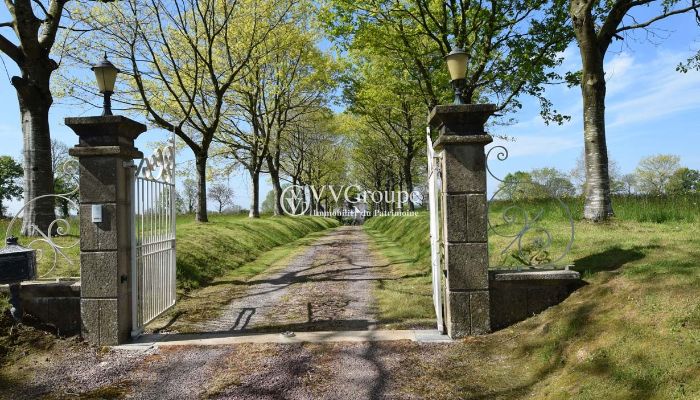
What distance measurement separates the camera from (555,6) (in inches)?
625

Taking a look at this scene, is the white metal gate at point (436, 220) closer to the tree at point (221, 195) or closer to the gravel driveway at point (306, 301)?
the gravel driveway at point (306, 301)

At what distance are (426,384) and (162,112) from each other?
1857 cm

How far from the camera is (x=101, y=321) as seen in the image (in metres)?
6.13

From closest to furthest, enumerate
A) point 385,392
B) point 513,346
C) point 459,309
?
point 385,392
point 513,346
point 459,309

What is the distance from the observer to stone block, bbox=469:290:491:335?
19.9 ft

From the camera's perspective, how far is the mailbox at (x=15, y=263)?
586cm

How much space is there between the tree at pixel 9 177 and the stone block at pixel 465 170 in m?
77.3

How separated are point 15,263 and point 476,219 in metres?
6.14

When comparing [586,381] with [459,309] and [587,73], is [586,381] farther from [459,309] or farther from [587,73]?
[587,73]

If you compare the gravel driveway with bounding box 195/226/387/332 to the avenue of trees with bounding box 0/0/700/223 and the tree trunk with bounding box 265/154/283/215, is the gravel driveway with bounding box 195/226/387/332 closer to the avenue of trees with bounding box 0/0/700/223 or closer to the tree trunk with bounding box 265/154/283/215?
the avenue of trees with bounding box 0/0/700/223

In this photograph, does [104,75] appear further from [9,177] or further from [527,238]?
[9,177]

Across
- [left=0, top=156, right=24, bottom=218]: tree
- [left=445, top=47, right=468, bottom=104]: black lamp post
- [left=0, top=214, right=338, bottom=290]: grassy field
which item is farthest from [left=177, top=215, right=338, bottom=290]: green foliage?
[left=0, top=156, right=24, bottom=218]: tree

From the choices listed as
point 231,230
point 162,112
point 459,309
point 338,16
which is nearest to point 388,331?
point 459,309

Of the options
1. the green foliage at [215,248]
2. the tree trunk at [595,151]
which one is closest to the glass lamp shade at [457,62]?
the tree trunk at [595,151]
